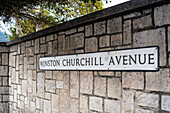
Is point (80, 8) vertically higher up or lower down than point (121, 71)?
higher up

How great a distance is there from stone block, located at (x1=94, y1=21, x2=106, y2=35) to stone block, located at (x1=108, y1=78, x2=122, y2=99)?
0.75 m

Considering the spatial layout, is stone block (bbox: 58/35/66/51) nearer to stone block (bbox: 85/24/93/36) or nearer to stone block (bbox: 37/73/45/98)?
stone block (bbox: 85/24/93/36)

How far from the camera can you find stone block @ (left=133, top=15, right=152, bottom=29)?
2.34m

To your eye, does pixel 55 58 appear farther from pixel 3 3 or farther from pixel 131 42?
pixel 3 3

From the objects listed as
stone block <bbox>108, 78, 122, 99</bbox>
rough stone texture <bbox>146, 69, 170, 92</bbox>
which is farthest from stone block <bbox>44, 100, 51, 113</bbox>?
rough stone texture <bbox>146, 69, 170, 92</bbox>

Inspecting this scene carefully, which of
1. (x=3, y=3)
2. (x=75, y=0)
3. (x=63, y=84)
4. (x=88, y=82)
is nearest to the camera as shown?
(x=88, y=82)

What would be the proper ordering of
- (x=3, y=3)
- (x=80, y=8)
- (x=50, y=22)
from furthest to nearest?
(x=80, y=8), (x=50, y=22), (x=3, y=3)

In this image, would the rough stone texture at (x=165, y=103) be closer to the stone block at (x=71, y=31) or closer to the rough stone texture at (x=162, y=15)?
the rough stone texture at (x=162, y=15)

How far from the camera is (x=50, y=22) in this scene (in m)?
8.02

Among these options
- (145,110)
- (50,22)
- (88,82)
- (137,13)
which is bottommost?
(145,110)

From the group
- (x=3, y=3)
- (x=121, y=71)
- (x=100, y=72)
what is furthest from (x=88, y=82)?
(x=3, y=3)

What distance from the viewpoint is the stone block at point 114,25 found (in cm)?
271

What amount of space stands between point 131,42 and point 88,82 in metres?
1.05

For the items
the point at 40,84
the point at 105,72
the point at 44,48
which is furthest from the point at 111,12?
the point at 40,84
